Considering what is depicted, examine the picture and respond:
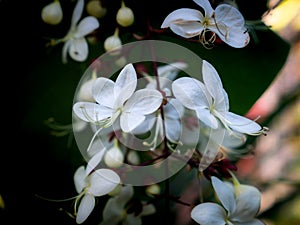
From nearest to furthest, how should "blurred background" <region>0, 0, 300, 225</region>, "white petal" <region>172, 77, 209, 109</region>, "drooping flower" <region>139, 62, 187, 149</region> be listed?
"white petal" <region>172, 77, 209, 109</region> → "drooping flower" <region>139, 62, 187, 149</region> → "blurred background" <region>0, 0, 300, 225</region>

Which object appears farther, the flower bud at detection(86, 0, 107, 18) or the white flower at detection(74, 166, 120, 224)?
the flower bud at detection(86, 0, 107, 18)

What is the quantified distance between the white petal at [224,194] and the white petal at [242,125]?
7 centimetres

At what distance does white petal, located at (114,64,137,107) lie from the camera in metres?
0.53

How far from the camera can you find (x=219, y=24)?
559 millimetres

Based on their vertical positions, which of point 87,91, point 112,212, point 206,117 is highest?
point 206,117

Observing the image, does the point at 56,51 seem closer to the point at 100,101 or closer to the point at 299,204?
the point at 100,101

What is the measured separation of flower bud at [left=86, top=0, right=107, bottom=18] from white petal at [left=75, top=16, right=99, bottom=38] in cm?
2

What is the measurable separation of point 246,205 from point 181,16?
9.0 inches

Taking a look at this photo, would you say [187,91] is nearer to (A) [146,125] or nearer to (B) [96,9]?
(A) [146,125]

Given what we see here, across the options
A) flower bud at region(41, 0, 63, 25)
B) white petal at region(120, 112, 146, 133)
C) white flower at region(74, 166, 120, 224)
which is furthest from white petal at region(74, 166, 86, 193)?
flower bud at region(41, 0, 63, 25)

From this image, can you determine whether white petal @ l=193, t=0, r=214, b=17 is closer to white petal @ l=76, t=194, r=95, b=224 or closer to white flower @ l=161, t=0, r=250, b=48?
white flower @ l=161, t=0, r=250, b=48

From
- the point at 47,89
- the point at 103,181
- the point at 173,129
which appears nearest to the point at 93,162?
the point at 103,181

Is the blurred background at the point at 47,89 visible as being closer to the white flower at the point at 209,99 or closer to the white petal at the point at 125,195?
the white petal at the point at 125,195

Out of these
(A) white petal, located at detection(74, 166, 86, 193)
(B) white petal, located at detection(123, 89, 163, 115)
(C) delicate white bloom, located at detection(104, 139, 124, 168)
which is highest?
(B) white petal, located at detection(123, 89, 163, 115)
